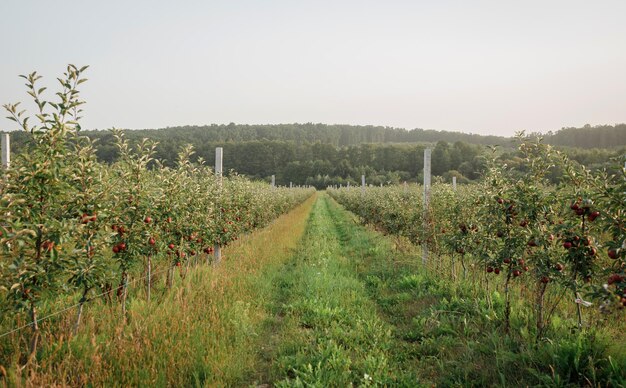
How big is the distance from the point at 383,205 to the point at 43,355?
10945 mm

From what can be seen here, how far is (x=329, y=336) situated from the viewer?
4.68 meters

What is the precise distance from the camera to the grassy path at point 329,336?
380cm

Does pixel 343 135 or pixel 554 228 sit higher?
pixel 343 135

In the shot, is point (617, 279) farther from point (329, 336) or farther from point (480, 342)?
point (329, 336)

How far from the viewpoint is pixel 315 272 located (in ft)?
25.5

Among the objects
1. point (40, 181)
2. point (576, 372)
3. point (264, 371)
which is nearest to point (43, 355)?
point (40, 181)

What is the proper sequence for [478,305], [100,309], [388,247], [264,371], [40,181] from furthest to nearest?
[388,247] → [478,305] → [100,309] → [264,371] → [40,181]

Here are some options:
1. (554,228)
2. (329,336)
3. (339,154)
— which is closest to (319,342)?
(329,336)

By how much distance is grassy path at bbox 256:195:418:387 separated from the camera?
12.5 feet

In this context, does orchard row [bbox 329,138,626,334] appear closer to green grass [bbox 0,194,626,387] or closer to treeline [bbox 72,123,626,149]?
green grass [bbox 0,194,626,387]

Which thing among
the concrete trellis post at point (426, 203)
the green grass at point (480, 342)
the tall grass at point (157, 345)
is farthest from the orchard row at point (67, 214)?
the concrete trellis post at point (426, 203)

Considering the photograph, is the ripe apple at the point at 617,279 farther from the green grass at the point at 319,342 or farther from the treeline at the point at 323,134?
the treeline at the point at 323,134

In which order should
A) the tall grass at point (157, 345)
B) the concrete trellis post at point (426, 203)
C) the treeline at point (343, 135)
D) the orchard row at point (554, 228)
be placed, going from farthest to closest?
1. the treeline at point (343, 135)
2. the concrete trellis post at point (426, 203)
3. the tall grass at point (157, 345)
4. the orchard row at point (554, 228)

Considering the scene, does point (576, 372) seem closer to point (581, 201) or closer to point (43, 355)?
point (581, 201)
